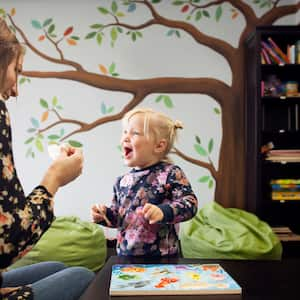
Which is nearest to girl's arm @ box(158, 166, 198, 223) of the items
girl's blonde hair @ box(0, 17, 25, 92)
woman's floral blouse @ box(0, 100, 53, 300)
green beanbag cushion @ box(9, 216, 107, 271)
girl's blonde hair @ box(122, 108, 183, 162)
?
girl's blonde hair @ box(122, 108, 183, 162)

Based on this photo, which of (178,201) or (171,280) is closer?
(171,280)

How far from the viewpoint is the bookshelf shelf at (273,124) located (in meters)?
3.15

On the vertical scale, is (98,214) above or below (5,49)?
below

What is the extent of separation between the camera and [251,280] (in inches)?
38.4

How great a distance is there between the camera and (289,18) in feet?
11.6

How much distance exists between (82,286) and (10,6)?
10.00ft

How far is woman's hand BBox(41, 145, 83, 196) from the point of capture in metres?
1.02

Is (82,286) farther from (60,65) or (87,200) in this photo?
(60,65)

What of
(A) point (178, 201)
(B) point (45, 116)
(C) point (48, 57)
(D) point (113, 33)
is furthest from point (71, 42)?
(A) point (178, 201)

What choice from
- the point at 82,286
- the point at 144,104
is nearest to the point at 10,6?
the point at 144,104

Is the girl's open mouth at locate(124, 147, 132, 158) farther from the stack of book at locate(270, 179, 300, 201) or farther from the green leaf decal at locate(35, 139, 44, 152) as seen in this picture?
the green leaf decal at locate(35, 139, 44, 152)

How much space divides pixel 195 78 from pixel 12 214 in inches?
112

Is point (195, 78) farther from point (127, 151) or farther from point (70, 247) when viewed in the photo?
point (127, 151)

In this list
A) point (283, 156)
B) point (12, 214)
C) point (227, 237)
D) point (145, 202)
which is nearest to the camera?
point (12, 214)
